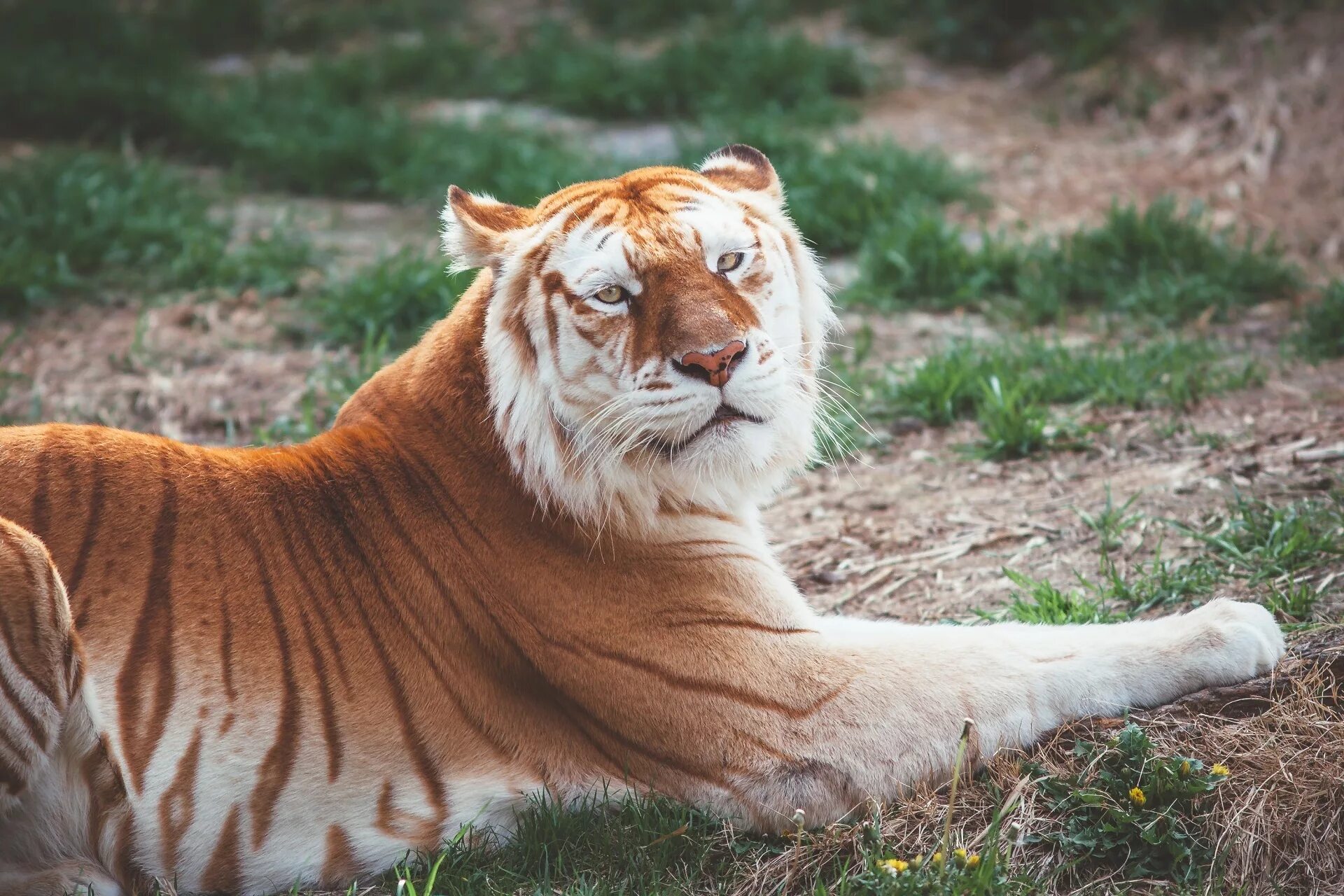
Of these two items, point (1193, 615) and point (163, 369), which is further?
point (163, 369)

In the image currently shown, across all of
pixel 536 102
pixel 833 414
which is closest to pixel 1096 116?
pixel 536 102

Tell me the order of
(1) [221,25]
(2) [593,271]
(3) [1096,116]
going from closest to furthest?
(2) [593,271]
(3) [1096,116]
(1) [221,25]

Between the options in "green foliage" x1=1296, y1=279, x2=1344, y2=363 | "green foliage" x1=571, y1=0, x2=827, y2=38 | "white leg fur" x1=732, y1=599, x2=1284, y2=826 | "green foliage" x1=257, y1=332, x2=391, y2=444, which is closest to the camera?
"white leg fur" x1=732, y1=599, x2=1284, y2=826

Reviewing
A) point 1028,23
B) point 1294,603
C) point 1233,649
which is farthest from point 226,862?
point 1028,23

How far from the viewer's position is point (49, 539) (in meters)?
2.75

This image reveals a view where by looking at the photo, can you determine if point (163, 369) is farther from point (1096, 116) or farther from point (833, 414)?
point (1096, 116)

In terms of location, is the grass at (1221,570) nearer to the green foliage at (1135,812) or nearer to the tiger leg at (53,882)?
the green foliage at (1135,812)

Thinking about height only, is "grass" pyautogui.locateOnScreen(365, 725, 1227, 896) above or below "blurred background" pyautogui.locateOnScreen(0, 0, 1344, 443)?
below

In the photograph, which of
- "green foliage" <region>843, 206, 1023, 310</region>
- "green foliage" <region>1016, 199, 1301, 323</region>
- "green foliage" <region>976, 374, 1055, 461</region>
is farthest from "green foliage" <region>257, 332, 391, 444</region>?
"green foliage" <region>1016, 199, 1301, 323</region>

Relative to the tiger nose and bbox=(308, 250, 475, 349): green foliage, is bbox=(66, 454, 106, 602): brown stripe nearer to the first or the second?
the tiger nose

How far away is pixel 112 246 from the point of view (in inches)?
249

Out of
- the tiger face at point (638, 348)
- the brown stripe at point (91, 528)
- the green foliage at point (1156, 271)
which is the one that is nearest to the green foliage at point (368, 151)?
the green foliage at point (1156, 271)

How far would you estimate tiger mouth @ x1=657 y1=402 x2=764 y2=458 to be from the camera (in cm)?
298

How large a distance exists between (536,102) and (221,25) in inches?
127
